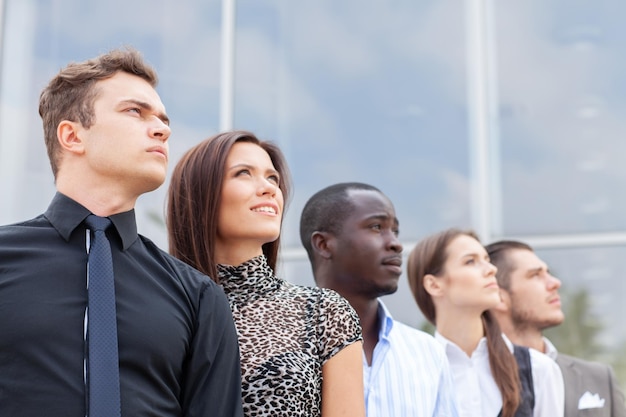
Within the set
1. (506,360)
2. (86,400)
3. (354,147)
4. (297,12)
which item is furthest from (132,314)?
(297,12)

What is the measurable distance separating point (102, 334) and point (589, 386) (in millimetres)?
2795

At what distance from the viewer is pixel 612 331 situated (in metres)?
5.32

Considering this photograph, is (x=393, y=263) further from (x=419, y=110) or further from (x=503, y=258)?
(x=419, y=110)

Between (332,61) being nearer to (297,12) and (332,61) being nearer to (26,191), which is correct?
(297,12)

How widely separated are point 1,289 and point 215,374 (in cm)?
50

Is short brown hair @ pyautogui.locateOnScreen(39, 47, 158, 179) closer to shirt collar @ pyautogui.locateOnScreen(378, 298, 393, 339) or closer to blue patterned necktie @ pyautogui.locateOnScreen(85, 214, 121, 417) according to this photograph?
blue patterned necktie @ pyautogui.locateOnScreen(85, 214, 121, 417)

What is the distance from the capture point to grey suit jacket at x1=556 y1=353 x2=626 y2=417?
396 cm

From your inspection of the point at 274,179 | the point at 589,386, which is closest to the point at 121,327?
the point at 274,179

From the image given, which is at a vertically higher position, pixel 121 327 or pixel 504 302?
pixel 121 327

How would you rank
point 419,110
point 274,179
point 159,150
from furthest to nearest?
point 419,110
point 274,179
point 159,150

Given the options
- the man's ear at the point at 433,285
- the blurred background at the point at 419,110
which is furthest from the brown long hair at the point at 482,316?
the blurred background at the point at 419,110

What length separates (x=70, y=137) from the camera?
2225mm

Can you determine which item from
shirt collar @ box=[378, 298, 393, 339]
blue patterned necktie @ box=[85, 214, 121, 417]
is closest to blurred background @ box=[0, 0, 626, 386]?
shirt collar @ box=[378, 298, 393, 339]

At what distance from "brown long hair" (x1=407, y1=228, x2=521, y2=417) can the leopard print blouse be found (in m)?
1.40
